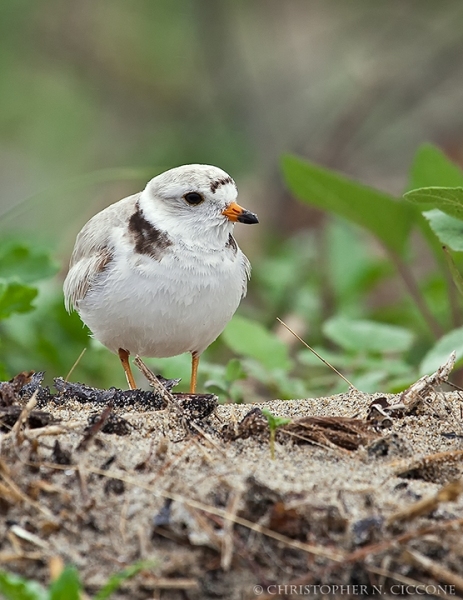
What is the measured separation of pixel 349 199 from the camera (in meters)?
5.75

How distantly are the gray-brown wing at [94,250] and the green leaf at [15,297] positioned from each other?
12.0 inches

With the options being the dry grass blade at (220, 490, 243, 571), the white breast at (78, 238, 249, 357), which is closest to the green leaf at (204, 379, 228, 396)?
the white breast at (78, 238, 249, 357)

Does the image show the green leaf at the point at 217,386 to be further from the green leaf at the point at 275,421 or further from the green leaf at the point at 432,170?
the green leaf at the point at 432,170

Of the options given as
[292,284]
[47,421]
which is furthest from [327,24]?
[47,421]

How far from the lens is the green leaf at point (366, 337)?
5250 millimetres

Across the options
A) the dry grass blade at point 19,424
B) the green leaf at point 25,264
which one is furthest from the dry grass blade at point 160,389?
the green leaf at point 25,264

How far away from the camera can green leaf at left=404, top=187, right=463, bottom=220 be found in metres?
3.54

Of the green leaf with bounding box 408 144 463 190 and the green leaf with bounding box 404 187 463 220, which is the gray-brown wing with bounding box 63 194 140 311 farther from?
the green leaf with bounding box 408 144 463 190

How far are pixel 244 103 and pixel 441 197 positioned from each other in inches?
334

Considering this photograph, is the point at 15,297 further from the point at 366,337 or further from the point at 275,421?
the point at 366,337

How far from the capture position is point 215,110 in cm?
1248

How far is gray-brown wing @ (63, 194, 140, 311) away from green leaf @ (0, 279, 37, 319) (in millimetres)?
304

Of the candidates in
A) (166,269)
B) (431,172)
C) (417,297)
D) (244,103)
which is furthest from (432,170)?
(244,103)

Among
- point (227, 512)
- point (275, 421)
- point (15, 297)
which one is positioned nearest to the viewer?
point (227, 512)
